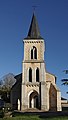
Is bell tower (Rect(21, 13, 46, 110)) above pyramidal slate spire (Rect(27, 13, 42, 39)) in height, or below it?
below

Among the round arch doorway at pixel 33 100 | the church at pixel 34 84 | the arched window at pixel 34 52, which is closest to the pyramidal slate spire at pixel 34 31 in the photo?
the church at pixel 34 84

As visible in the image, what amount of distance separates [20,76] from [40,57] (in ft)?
19.4

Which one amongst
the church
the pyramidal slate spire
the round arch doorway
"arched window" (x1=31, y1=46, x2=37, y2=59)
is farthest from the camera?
the pyramidal slate spire

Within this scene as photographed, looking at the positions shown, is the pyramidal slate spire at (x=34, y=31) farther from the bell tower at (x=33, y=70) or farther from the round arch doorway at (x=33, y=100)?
the round arch doorway at (x=33, y=100)

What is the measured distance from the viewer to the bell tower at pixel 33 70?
5372 cm

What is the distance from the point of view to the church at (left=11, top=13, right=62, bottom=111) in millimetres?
53406

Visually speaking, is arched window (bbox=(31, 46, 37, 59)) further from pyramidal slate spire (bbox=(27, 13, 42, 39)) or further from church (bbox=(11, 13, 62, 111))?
pyramidal slate spire (bbox=(27, 13, 42, 39))

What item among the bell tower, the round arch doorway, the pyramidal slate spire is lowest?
the round arch doorway

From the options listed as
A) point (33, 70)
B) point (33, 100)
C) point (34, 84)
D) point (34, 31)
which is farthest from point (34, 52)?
point (33, 100)

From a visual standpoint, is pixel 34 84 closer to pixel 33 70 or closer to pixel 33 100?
pixel 33 70

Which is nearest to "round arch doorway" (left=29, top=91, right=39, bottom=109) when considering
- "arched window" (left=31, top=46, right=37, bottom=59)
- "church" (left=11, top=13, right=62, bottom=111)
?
"church" (left=11, top=13, right=62, bottom=111)

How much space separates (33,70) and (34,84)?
2.82 m

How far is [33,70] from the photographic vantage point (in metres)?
55.2

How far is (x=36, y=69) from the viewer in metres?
55.3
